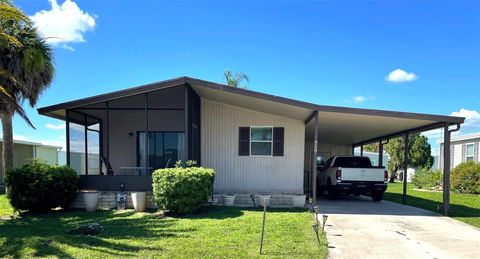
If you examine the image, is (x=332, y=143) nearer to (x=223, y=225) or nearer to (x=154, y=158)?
(x=154, y=158)

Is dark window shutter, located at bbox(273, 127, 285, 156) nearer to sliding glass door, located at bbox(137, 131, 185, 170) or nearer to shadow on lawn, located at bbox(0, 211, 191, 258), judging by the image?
sliding glass door, located at bbox(137, 131, 185, 170)

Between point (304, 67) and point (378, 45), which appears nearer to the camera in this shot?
point (378, 45)

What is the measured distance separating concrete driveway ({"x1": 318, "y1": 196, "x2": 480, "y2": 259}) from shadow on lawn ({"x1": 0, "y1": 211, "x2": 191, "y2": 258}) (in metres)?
2.98

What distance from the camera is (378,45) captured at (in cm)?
1526

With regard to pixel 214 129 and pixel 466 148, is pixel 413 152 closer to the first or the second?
pixel 466 148

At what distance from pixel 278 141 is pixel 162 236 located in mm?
6521

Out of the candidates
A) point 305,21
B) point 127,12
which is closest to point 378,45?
point 305,21

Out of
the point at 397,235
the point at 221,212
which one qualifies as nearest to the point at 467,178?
the point at 397,235

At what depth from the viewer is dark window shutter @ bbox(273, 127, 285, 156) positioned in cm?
1191

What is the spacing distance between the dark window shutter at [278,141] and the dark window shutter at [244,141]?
3.13ft

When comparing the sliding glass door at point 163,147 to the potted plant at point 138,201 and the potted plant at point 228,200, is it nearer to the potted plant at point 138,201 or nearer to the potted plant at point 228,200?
the potted plant at point 228,200

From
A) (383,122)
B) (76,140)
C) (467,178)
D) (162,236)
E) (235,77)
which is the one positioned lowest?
(467,178)

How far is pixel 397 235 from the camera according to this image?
6727 millimetres

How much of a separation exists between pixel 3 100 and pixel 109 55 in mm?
6999
